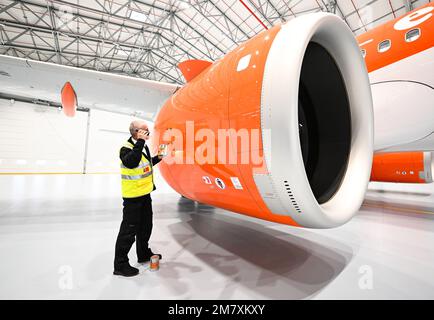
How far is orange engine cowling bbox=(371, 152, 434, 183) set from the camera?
18.7 ft

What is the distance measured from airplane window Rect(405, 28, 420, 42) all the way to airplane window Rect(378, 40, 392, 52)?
17 centimetres

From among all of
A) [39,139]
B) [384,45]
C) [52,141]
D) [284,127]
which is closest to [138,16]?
[52,141]

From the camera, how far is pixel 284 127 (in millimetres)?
1161

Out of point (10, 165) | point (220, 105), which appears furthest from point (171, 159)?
point (10, 165)

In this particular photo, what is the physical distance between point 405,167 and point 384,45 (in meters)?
4.73

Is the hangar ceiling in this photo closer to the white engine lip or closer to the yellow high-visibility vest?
the white engine lip

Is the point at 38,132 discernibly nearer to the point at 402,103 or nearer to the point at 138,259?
the point at 138,259

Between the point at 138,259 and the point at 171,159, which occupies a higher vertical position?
the point at 171,159

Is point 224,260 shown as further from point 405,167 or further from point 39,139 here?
point 39,139

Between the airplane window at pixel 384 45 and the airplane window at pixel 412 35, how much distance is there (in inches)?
6.8

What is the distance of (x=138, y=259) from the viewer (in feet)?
5.92

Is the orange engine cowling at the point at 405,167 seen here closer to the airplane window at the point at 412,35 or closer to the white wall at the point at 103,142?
the airplane window at the point at 412,35

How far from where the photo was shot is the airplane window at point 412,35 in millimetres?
2455
